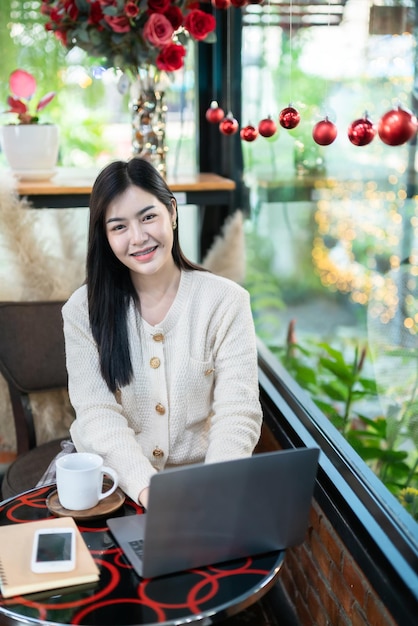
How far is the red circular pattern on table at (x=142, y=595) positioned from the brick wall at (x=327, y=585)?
11.6 inches

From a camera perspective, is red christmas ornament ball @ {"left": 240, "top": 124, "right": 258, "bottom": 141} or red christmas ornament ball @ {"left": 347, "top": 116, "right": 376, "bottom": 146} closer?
red christmas ornament ball @ {"left": 347, "top": 116, "right": 376, "bottom": 146}

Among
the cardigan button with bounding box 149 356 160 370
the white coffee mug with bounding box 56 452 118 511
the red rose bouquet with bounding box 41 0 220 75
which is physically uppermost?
the red rose bouquet with bounding box 41 0 220 75

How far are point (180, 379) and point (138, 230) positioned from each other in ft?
1.17

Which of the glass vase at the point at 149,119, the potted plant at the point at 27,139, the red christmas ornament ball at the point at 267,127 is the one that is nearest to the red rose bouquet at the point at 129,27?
the glass vase at the point at 149,119

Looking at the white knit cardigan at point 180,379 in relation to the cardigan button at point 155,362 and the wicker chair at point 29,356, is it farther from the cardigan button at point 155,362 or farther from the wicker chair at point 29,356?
the wicker chair at point 29,356

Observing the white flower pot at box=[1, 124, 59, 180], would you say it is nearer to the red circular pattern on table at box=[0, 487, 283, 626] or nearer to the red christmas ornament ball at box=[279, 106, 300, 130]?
the red christmas ornament ball at box=[279, 106, 300, 130]

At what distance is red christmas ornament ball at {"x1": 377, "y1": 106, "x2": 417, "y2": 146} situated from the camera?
1.18 m

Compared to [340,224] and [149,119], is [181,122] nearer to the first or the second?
[149,119]

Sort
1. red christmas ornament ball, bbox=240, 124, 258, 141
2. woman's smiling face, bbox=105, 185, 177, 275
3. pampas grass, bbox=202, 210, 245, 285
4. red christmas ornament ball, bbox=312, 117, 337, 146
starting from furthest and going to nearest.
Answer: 1. pampas grass, bbox=202, 210, 245, 285
2. red christmas ornament ball, bbox=240, 124, 258, 141
3. woman's smiling face, bbox=105, 185, 177, 275
4. red christmas ornament ball, bbox=312, 117, 337, 146

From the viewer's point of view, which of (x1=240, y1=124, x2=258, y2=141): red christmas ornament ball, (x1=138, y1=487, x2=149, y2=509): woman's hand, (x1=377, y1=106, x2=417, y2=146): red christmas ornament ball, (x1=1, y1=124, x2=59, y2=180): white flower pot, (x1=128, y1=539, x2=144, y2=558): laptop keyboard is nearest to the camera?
(x1=377, y1=106, x2=417, y2=146): red christmas ornament ball

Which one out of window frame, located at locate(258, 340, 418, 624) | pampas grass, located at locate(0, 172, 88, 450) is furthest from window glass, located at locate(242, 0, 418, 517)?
pampas grass, located at locate(0, 172, 88, 450)

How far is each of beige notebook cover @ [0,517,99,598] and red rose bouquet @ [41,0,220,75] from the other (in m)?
1.58

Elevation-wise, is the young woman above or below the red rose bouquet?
below

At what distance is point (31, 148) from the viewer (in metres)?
2.67
